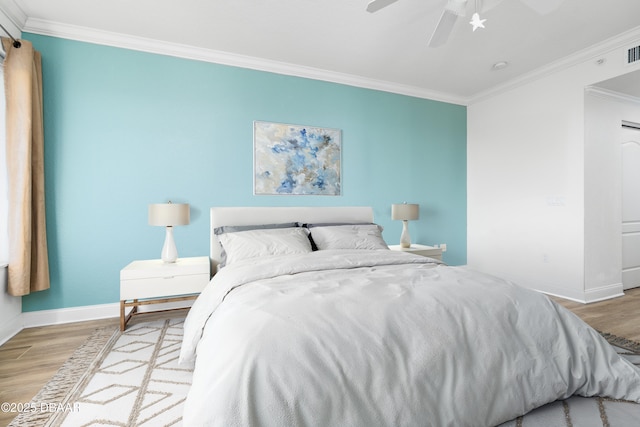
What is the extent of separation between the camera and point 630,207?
407 cm

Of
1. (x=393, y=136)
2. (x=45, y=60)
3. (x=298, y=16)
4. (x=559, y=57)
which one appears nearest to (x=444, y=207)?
(x=393, y=136)

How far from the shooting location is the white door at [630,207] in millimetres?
3986

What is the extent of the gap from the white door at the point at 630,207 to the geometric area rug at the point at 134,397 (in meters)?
2.26

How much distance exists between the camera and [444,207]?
183 inches

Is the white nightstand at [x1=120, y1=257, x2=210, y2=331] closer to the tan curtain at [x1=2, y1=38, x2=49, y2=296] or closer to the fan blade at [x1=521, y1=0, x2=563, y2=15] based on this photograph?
the tan curtain at [x1=2, y1=38, x2=49, y2=296]

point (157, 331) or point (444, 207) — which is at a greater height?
point (444, 207)

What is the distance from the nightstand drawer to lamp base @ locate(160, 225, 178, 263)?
0.78 feet

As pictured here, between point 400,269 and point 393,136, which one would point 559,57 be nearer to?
point 393,136

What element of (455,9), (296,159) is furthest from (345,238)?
(455,9)

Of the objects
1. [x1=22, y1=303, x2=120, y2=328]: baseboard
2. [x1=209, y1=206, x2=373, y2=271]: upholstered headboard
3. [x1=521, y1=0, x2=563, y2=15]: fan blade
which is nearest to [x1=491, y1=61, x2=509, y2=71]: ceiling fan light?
[x1=521, y1=0, x2=563, y2=15]: fan blade

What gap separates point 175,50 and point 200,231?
1.85 meters

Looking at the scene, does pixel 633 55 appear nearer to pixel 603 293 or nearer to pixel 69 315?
pixel 603 293

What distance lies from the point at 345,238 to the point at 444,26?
1.90 metres

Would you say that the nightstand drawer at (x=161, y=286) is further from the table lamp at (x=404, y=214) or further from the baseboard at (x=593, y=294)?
the baseboard at (x=593, y=294)
